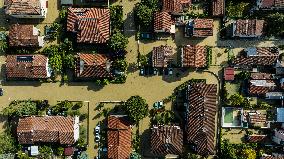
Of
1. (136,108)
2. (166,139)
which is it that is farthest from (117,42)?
(166,139)

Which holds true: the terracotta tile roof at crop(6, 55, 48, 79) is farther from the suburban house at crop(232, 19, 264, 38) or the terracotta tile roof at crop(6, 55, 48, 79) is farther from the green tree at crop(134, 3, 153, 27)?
the suburban house at crop(232, 19, 264, 38)

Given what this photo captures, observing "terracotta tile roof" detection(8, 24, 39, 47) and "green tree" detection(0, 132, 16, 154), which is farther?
"green tree" detection(0, 132, 16, 154)

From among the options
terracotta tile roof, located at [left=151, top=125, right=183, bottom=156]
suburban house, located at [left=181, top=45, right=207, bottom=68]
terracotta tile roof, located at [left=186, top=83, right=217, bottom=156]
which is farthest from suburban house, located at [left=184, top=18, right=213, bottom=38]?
terracotta tile roof, located at [left=151, top=125, right=183, bottom=156]

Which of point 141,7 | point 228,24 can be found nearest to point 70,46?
point 141,7

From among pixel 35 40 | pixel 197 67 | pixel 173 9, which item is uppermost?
pixel 173 9

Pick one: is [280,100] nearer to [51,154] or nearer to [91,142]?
[91,142]
